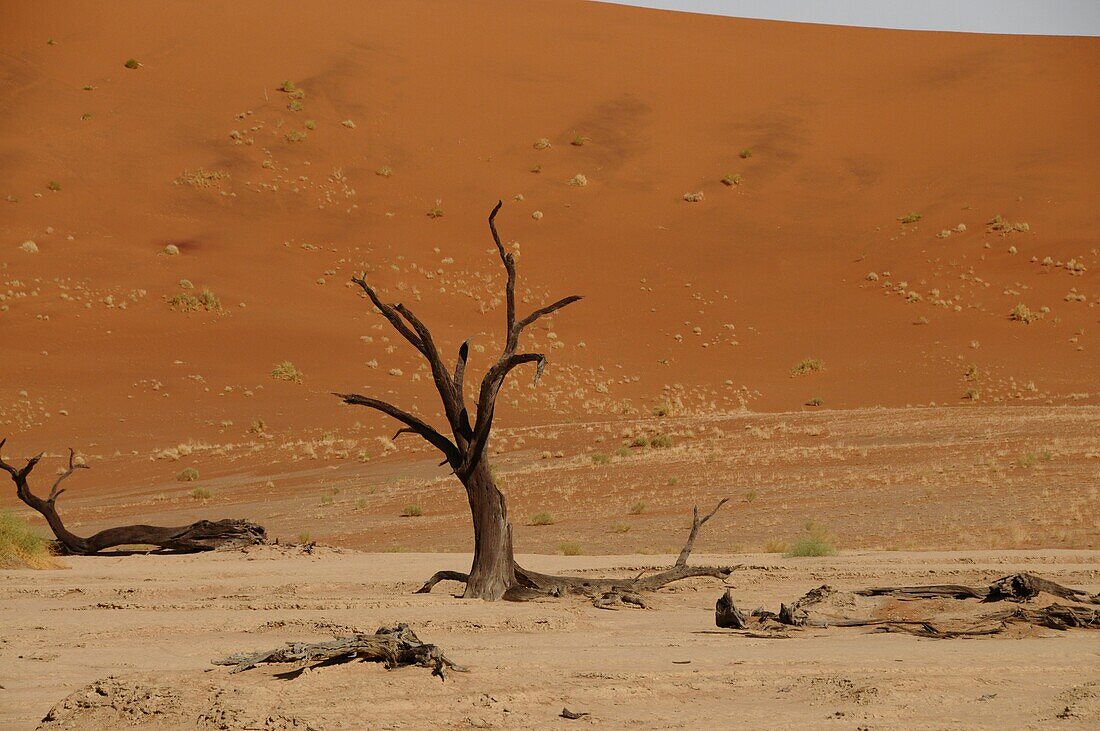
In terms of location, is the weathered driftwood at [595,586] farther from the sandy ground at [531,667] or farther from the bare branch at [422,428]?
the bare branch at [422,428]

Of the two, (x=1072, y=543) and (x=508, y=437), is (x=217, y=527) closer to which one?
(x=1072, y=543)

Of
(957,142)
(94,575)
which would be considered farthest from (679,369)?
(94,575)

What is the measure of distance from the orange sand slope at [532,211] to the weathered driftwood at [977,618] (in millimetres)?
25495

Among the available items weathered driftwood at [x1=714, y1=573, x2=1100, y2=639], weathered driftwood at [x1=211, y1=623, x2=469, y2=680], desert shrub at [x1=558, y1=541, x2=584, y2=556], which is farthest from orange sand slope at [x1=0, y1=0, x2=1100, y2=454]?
weathered driftwood at [x1=211, y1=623, x2=469, y2=680]

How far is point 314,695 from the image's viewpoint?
23.3 ft

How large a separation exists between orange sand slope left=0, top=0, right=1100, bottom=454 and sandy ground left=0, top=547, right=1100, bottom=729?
23.0m

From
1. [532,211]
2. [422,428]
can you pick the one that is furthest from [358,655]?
[532,211]

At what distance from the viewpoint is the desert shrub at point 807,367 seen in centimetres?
3956

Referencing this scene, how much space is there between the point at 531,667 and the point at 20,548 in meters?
9.97

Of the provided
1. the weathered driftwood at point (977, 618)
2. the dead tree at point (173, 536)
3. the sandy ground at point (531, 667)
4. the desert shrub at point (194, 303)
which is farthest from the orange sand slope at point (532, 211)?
the weathered driftwood at point (977, 618)

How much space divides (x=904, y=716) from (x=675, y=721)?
1.25 m

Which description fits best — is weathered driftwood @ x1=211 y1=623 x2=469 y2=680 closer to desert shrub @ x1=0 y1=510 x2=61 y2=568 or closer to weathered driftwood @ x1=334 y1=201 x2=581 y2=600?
weathered driftwood @ x1=334 y1=201 x2=581 y2=600

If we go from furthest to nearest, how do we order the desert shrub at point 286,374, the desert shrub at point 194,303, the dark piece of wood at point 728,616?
the desert shrub at point 194,303 → the desert shrub at point 286,374 → the dark piece of wood at point 728,616

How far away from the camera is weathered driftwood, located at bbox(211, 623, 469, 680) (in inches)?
298
